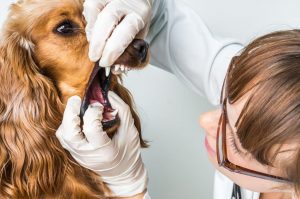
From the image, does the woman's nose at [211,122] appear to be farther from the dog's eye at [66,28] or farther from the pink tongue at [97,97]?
the dog's eye at [66,28]

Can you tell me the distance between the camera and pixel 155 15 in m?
1.53

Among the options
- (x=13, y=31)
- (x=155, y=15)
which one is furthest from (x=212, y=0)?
(x=13, y=31)

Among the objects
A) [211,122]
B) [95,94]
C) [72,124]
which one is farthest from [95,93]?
[211,122]

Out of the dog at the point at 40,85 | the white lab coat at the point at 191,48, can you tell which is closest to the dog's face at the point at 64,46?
the dog at the point at 40,85

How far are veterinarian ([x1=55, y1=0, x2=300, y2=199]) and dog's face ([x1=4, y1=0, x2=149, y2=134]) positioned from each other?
45mm

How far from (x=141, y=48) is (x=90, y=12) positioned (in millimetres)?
141

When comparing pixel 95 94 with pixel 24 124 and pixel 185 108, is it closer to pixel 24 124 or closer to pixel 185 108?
pixel 24 124

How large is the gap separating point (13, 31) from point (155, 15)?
443 mm

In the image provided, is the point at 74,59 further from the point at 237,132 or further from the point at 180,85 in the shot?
the point at 180,85

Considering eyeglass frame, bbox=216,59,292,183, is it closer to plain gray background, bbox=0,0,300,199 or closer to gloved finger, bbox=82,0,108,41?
gloved finger, bbox=82,0,108,41

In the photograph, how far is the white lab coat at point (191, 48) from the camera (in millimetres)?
1479

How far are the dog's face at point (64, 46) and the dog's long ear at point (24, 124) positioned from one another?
3 cm

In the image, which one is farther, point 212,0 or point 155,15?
point 212,0

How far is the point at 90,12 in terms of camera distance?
1170mm
